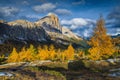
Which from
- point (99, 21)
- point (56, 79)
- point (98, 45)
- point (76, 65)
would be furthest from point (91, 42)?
point (56, 79)

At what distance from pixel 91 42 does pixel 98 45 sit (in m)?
2.97

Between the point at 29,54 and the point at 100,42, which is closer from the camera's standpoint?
the point at 100,42

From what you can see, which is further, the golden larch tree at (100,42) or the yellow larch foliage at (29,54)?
the yellow larch foliage at (29,54)

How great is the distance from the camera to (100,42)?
268ft

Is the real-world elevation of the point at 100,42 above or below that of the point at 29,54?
above

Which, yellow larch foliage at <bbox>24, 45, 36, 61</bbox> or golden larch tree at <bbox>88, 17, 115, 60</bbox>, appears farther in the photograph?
yellow larch foliage at <bbox>24, 45, 36, 61</bbox>

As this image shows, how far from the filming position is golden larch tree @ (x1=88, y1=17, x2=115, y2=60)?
79875 mm

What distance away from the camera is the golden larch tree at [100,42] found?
7988 centimetres

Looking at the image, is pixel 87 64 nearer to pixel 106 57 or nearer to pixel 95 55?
pixel 95 55

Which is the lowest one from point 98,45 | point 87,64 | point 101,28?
point 87,64

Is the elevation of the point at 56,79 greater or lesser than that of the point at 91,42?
lesser

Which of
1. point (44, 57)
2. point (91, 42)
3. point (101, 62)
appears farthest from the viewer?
point (44, 57)

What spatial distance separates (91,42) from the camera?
271 ft

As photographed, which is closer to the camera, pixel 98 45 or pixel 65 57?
pixel 98 45
